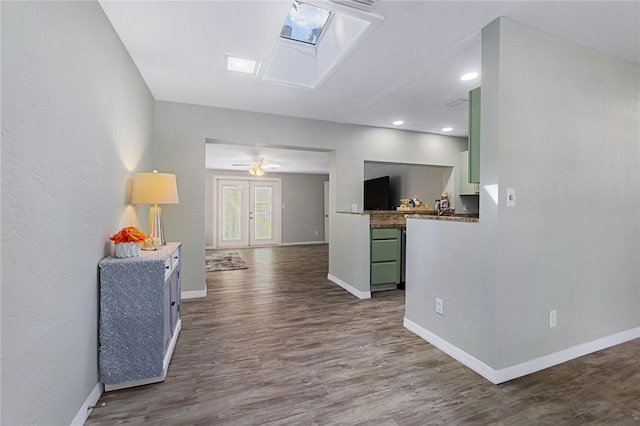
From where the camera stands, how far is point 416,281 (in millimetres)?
2590

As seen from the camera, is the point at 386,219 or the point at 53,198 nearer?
the point at 53,198

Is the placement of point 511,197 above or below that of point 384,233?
above

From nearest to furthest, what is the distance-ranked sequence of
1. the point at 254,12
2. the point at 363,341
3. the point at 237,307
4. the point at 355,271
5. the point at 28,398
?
the point at 28,398, the point at 254,12, the point at 363,341, the point at 237,307, the point at 355,271

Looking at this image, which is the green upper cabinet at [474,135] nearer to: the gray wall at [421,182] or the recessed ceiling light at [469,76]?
the recessed ceiling light at [469,76]

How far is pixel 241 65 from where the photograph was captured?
8.29 ft

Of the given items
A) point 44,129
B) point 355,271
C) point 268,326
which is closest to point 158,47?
point 44,129

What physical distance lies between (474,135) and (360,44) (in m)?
1.14

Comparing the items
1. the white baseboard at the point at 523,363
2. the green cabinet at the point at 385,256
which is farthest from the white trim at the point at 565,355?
the green cabinet at the point at 385,256

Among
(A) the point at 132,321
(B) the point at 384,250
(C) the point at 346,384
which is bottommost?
(C) the point at 346,384

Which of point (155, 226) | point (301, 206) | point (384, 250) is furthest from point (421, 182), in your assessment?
point (155, 226)

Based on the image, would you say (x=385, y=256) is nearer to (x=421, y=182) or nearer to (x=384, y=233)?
(x=384, y=233)

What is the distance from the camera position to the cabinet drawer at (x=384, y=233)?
151 inches

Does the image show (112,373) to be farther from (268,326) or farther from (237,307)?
(237,307)

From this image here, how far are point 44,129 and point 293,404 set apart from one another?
1795 mm
